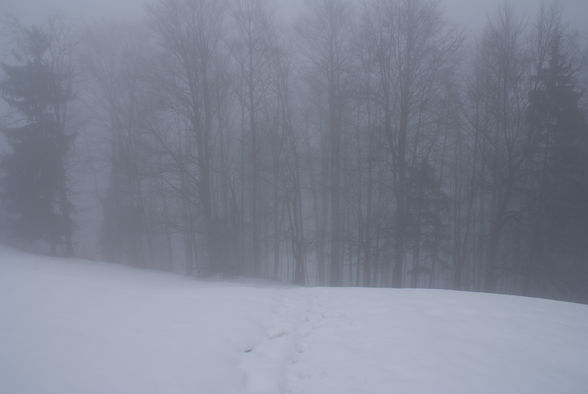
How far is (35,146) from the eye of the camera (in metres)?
15.6

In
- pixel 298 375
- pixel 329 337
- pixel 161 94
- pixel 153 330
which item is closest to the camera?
pixel 298 375

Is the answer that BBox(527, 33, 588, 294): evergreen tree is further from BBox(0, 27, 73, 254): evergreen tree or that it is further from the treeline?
BBox(0, 27, 73, 254): evergreen tree

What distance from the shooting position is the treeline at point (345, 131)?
1420 cm

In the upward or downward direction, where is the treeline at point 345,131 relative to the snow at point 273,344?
upward

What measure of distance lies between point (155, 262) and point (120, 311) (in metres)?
17.5

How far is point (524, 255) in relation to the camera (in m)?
16.0

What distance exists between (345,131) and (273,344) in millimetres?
12906

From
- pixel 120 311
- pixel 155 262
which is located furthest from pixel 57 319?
pixel 155 262

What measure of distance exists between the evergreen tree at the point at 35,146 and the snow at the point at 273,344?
436 inches

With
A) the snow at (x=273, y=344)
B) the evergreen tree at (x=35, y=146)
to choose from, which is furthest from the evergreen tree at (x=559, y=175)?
the evergreen tree at (x=35, y=146)

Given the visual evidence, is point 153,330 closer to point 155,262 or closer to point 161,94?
point 161,94

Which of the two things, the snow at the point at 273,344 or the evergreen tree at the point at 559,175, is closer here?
the snow at the point at 273,344

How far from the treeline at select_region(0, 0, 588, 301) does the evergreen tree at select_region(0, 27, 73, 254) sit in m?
0.07

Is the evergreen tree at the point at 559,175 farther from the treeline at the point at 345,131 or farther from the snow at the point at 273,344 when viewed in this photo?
the snow at the point at 273,344
